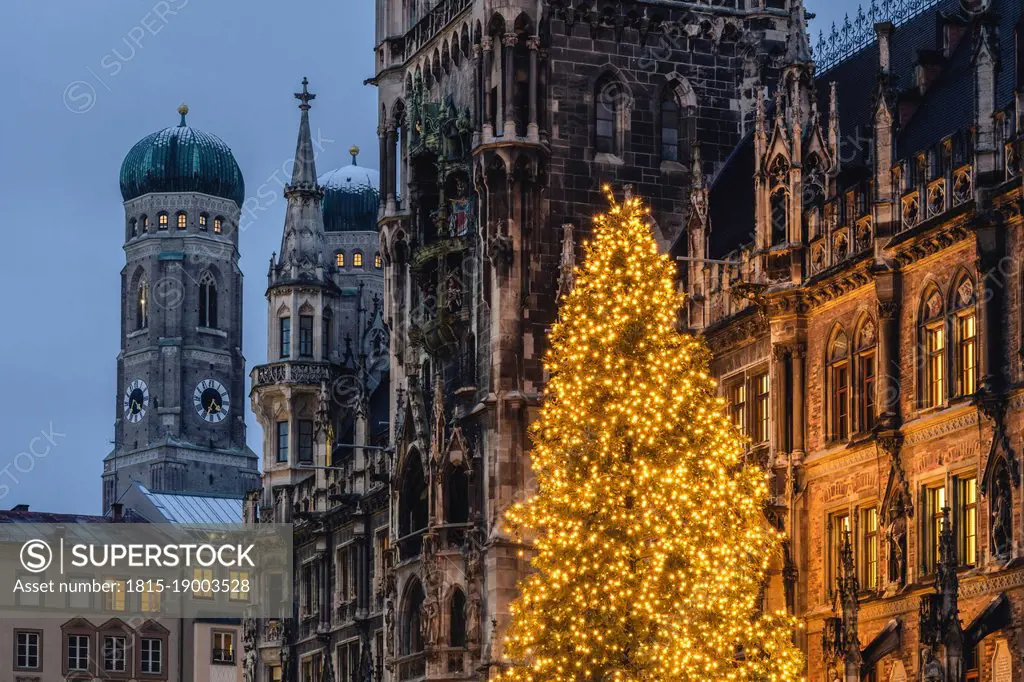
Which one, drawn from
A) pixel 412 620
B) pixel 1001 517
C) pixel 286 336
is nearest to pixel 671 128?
pixel 412 620

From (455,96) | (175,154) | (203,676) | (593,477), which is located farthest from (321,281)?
(175,154)

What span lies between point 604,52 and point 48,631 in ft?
208

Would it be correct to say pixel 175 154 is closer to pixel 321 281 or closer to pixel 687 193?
pixel 321 281

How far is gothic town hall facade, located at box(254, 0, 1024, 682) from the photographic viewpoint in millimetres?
47188

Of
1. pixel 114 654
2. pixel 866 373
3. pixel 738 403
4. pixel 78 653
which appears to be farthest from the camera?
pixel 114 654

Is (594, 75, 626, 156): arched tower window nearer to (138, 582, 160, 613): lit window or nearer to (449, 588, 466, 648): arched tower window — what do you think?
(449, 588, 466, 648): arched tower window

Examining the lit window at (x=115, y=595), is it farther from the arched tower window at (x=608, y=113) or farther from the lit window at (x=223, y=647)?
the arched tower window at (x=608, y=113)

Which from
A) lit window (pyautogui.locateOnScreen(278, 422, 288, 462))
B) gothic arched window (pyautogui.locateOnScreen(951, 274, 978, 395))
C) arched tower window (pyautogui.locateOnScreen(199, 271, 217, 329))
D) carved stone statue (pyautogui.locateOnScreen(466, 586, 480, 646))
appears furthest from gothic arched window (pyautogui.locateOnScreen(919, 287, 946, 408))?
arched tower window (pyautogui.locateOnScreen(199, 271, 217, 329))

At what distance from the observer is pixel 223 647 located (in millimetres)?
124188

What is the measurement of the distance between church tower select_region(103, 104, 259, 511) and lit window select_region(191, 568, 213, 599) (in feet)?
209

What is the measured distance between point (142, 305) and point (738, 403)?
142279 millimetres

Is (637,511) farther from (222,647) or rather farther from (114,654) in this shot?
(222,647)

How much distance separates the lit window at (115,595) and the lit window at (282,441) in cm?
3289

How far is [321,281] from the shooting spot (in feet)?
309
